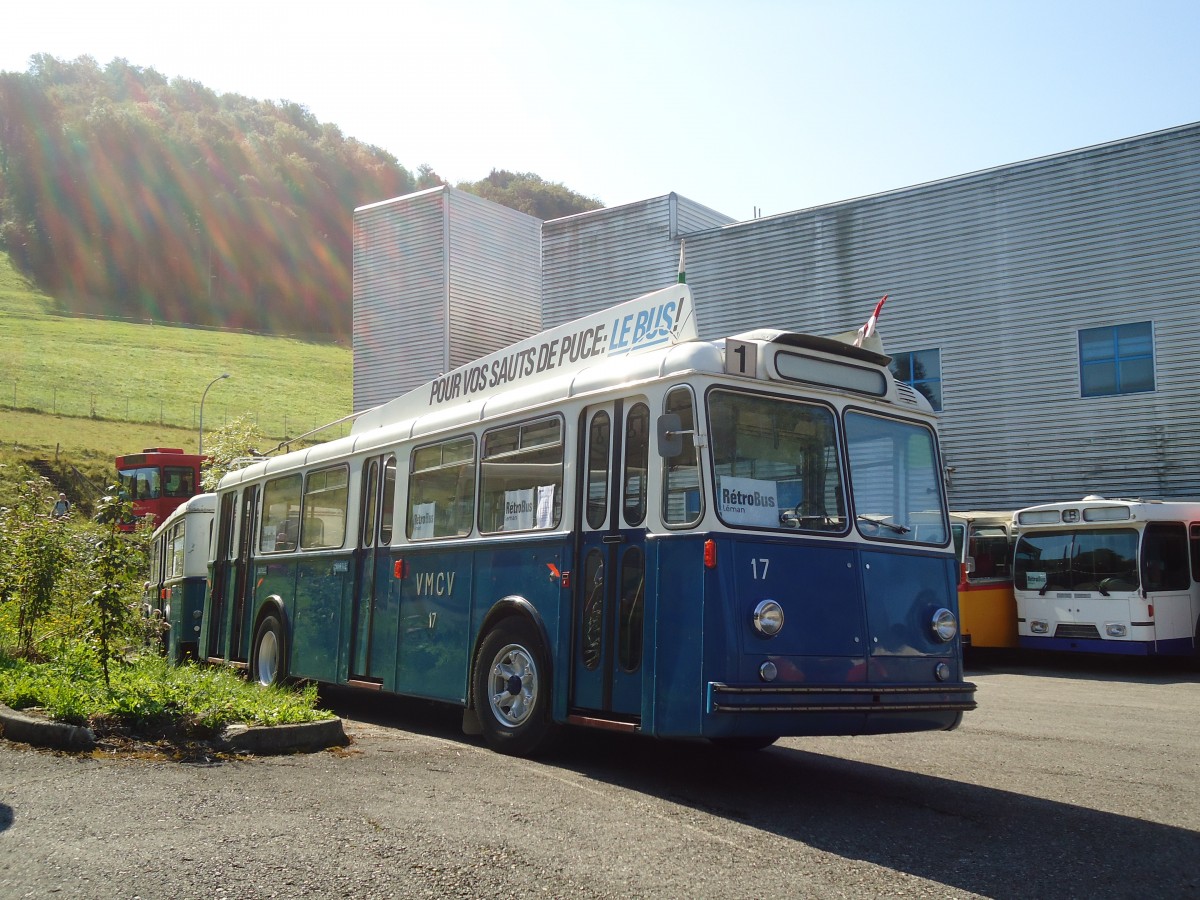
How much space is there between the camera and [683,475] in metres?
7.11

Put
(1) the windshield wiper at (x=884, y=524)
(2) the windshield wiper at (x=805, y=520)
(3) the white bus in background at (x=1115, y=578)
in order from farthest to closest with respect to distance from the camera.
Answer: (3) the white bus in background at (x=1115, y=578) → (1) the windshield wiper at (x=884, y=524) → (2) the windshield wiper at (x=805, y=520)

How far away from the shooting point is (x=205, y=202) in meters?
96.6

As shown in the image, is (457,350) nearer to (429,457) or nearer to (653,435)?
(429,457)

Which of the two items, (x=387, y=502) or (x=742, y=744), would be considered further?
(x=387, y=502)

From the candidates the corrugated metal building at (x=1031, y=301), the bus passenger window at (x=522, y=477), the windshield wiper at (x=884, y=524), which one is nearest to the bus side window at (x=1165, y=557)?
the corrugated metal building at (x=1031, y=301)

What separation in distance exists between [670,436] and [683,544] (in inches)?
26.2

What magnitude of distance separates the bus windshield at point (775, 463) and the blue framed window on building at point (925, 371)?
17243mm

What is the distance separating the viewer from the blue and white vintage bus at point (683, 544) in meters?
6.86

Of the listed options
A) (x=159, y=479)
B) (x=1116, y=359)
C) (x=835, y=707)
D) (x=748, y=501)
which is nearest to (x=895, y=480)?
(x=748, y=501)

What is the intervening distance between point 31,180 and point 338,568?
95.8 metres

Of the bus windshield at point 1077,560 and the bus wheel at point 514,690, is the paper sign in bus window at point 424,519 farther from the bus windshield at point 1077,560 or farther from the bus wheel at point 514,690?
the bus windshield at point 1077,560

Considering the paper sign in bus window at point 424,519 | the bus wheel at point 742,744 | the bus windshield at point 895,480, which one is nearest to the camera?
the bus windshield at point 895,480

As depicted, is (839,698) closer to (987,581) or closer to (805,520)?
(805,520)

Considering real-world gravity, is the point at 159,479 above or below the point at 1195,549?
above
